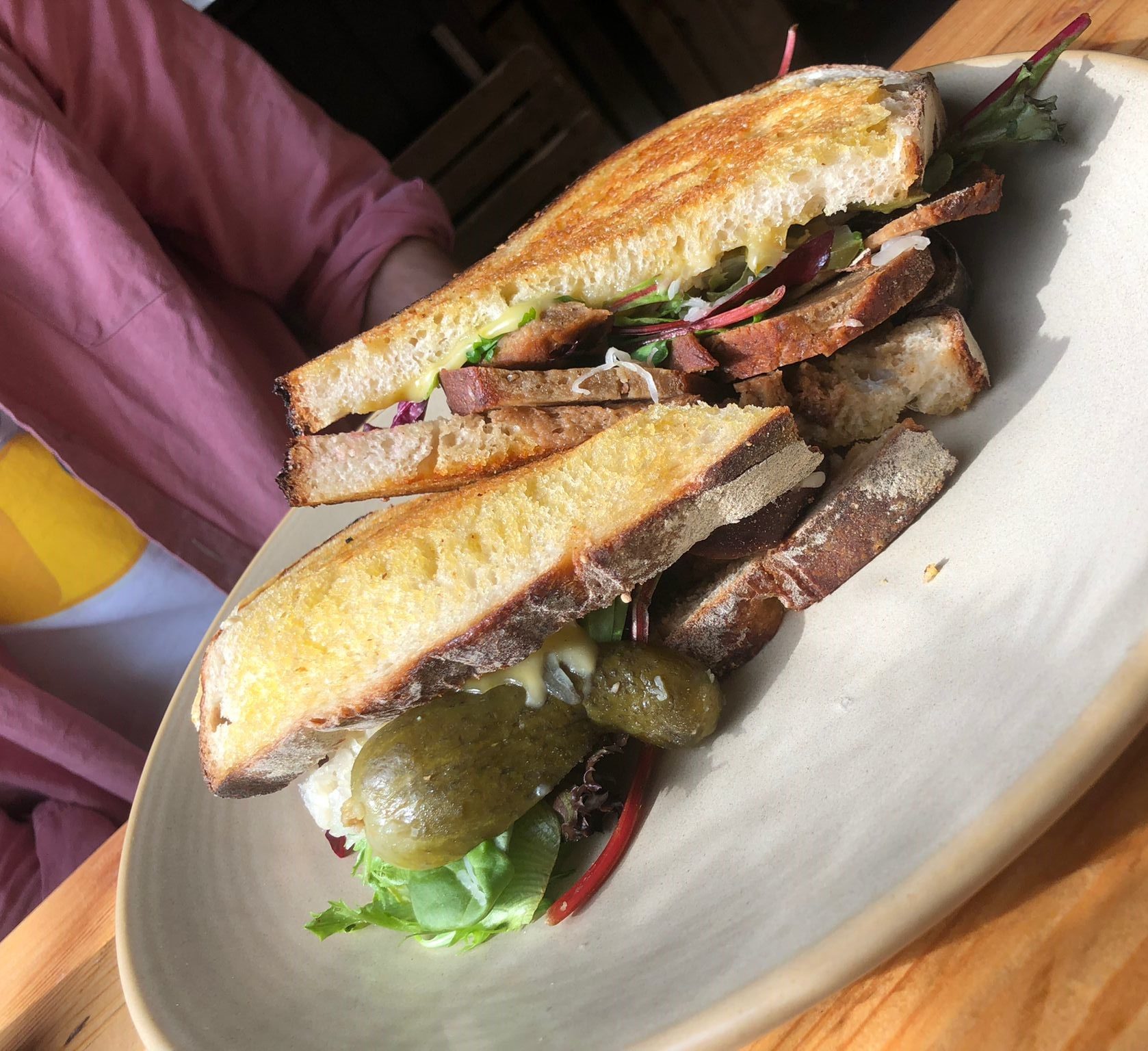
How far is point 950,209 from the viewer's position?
3.46 feet

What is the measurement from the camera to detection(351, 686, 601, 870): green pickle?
104 cm

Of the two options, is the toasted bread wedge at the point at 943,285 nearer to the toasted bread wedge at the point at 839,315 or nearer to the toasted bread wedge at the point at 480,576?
Answer: the toasted bread wedge at the point at 839,315

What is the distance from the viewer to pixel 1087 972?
638mm

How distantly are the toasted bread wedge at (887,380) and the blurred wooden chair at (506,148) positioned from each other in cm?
303

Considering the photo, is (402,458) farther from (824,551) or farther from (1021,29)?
(1021,29)

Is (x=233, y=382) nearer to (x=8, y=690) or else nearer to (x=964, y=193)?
(x=8, y=690)

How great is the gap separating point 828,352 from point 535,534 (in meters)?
0.45

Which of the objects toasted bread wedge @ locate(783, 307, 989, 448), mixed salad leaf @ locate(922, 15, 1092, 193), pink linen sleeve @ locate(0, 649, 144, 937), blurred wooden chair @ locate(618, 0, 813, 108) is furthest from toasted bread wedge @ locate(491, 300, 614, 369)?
blurred wooden chair @ locate(618, 0, 813, 108)

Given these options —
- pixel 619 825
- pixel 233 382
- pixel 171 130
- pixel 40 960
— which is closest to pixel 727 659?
pixel 619 825

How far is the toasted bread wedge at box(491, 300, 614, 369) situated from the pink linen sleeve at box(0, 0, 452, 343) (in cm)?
152

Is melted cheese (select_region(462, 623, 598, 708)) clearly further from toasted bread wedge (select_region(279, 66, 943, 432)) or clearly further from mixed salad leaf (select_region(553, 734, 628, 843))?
toasted bread wedge (select_region(279, 66, 943, 432))

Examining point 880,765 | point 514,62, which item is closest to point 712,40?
point 514,62

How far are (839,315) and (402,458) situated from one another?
640mm

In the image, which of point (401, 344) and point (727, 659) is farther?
point (401, 344)
